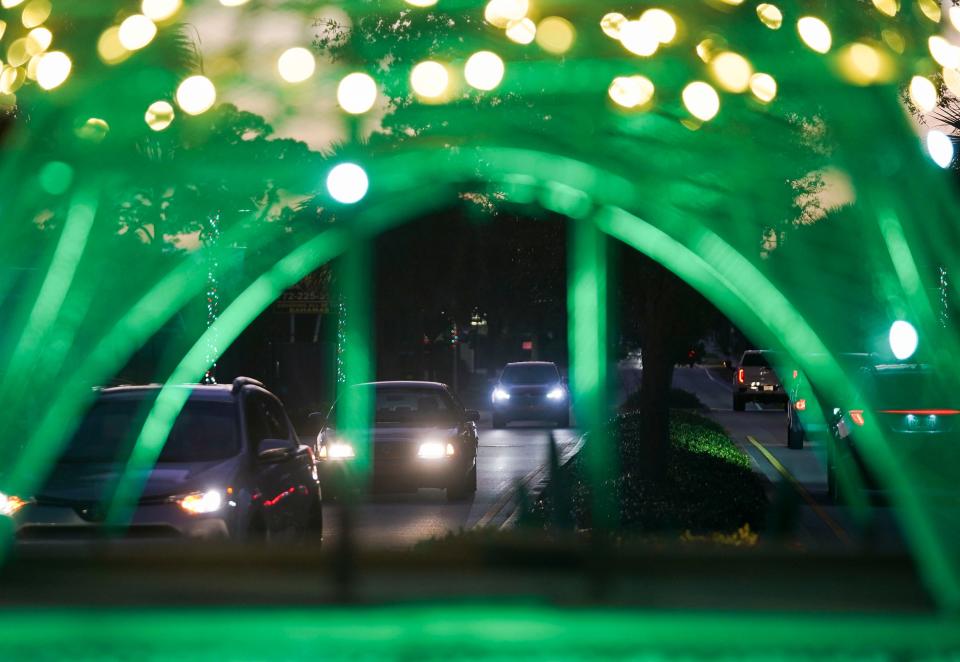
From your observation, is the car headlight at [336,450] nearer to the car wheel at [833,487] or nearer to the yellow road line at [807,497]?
the yellow road line at [807,497]

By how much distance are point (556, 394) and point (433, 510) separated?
20.5 meters

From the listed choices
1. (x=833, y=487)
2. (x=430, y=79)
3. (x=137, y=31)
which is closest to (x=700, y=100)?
(x=430, y=79)

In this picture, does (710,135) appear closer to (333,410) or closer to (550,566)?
(550,566)

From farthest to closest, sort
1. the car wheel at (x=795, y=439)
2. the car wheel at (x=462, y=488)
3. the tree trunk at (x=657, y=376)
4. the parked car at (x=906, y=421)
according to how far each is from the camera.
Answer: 1. the car wheel at (x=795, y=439)
2. the car wheel at (x=462, y=488)
3. the tree trunk at (x=657, y=376)
4. the parked car at (x=906, y=421)

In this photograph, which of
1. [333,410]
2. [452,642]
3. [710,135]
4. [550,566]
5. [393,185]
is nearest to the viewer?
[452,642]

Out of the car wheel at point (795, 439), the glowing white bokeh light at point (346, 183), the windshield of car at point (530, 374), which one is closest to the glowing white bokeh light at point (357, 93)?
the glowing white bokeh light at point (346, 183)

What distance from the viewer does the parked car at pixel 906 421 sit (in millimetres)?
16609

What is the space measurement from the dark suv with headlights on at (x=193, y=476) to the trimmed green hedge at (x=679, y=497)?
2.05 meters

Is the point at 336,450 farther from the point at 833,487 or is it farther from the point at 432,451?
the point at 833,487

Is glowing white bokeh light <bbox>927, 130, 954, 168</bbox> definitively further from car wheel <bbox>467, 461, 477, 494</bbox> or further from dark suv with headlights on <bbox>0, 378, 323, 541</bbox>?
car wheel <bbox>467, 461, 477, 494</bbox>

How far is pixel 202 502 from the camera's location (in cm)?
1011

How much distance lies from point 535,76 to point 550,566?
345 cm

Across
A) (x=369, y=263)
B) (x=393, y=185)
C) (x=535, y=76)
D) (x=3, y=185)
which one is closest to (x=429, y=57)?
(x=535, y=76)

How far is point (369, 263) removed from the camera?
31688mm
